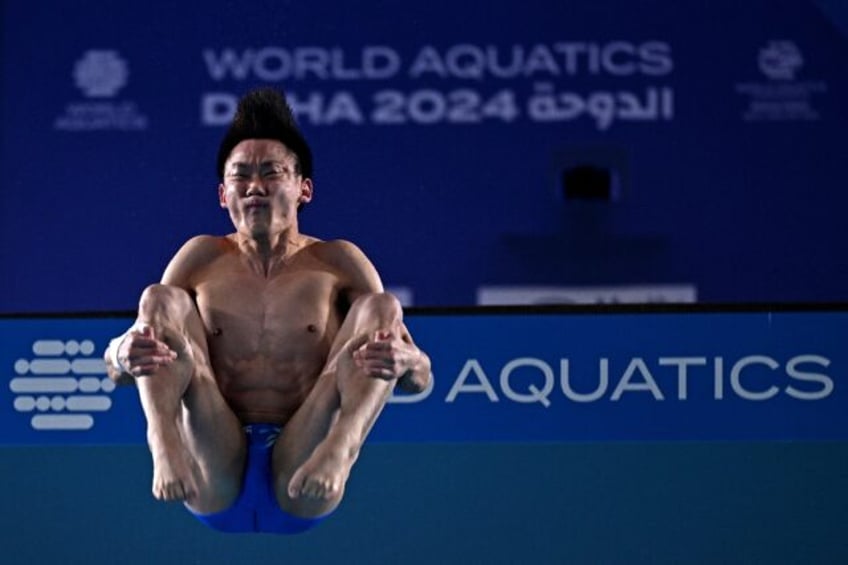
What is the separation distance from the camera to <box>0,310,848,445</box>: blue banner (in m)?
5.54

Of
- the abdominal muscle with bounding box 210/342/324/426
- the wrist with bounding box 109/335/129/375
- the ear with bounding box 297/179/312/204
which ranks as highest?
the ear with bounding box 297/179/312/204

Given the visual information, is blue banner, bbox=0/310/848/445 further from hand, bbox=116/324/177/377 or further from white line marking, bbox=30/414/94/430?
hand, bbox=116/324/177/377

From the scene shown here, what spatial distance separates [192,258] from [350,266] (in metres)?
0.40

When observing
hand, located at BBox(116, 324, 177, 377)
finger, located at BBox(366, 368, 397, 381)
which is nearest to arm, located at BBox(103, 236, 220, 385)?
hand, located at BBox(116, 324, 177, 377)

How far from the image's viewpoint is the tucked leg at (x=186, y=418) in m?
4.24

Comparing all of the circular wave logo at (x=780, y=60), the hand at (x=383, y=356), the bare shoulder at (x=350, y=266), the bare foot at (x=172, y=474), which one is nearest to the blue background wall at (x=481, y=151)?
the circular wave logo at (x=780, y=60)

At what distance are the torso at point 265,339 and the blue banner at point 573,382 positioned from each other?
36.5 inches

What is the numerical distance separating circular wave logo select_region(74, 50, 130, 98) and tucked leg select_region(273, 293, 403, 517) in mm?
2547

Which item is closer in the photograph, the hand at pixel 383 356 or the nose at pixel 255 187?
the hand at pixel 383 356

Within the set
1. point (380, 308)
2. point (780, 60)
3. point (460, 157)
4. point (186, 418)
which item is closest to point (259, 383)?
point (186, 418)

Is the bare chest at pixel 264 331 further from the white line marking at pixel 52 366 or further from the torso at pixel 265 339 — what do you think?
the white line marking at pixel 52 366

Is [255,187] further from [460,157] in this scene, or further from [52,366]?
[460,157]

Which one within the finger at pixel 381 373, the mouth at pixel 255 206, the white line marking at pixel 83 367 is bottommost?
the white line marking at pixel 83 367

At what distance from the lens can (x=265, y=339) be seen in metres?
4.66
